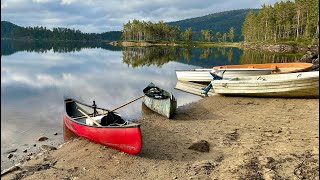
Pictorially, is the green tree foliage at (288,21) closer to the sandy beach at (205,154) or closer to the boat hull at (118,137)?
the sandy beach at (205,154)

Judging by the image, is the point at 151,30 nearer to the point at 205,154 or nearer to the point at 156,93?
the point at 156,93

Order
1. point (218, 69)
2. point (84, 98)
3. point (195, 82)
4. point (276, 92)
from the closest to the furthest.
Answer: point (276, 92)
point (84, 98)
point (218, 69)
point (195, 82)

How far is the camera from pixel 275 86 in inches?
995

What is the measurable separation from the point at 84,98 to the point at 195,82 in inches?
519

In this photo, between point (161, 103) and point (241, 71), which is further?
point (241, 71)

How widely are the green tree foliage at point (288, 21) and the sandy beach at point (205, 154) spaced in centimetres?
7465

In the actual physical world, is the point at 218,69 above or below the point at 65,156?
above

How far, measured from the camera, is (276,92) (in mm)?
25406

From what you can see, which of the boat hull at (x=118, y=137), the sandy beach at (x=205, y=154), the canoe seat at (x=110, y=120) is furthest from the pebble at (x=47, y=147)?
the canoe seat at (x=110, y=120)

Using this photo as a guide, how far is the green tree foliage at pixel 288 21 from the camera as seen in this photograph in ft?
323

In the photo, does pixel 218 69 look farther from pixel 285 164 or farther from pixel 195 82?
pixel 285 164

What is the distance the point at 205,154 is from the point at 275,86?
1367 cm

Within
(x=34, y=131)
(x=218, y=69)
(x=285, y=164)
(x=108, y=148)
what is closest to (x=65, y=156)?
(x=108, y=148)

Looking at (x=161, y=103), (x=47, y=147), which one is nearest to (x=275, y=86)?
(x=161, y=103)
